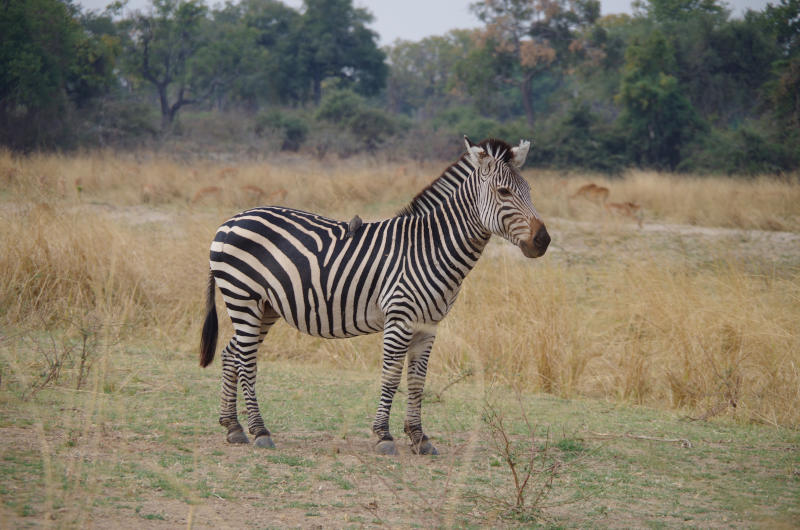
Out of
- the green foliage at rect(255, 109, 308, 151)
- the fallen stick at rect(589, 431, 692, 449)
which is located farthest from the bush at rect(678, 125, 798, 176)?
the fallen stick at rect(589, 431, 692, 449)

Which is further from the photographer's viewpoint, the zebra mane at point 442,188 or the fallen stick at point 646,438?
the fallen stick at point 646,438

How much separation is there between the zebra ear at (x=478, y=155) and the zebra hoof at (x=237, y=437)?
86.9 inches

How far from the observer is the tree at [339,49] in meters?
42.2

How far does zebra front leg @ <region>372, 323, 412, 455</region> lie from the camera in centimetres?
461

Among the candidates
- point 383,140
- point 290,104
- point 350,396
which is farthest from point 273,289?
point 290,104

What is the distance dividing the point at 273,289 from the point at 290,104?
3779 cm

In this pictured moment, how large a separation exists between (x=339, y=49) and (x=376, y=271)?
3973 cm

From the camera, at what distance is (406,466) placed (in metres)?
4.42

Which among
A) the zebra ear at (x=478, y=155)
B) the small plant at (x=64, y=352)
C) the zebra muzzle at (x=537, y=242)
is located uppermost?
the zebra ear at (x=478, y=155)

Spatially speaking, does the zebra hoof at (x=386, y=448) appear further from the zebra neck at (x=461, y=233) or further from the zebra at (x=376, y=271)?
the zebra neck at (x=461, y=233)

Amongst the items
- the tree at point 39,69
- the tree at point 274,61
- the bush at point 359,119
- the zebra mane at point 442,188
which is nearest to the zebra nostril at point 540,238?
the zebra mane at point 442,188

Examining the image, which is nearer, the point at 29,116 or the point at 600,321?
the point at 600,321

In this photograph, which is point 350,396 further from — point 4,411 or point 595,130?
point 595,130

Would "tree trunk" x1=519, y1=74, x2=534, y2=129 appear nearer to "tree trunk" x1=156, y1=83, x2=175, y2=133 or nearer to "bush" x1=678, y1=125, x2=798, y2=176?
"bush" x1=678, y1=125, x2=798, y2=176
